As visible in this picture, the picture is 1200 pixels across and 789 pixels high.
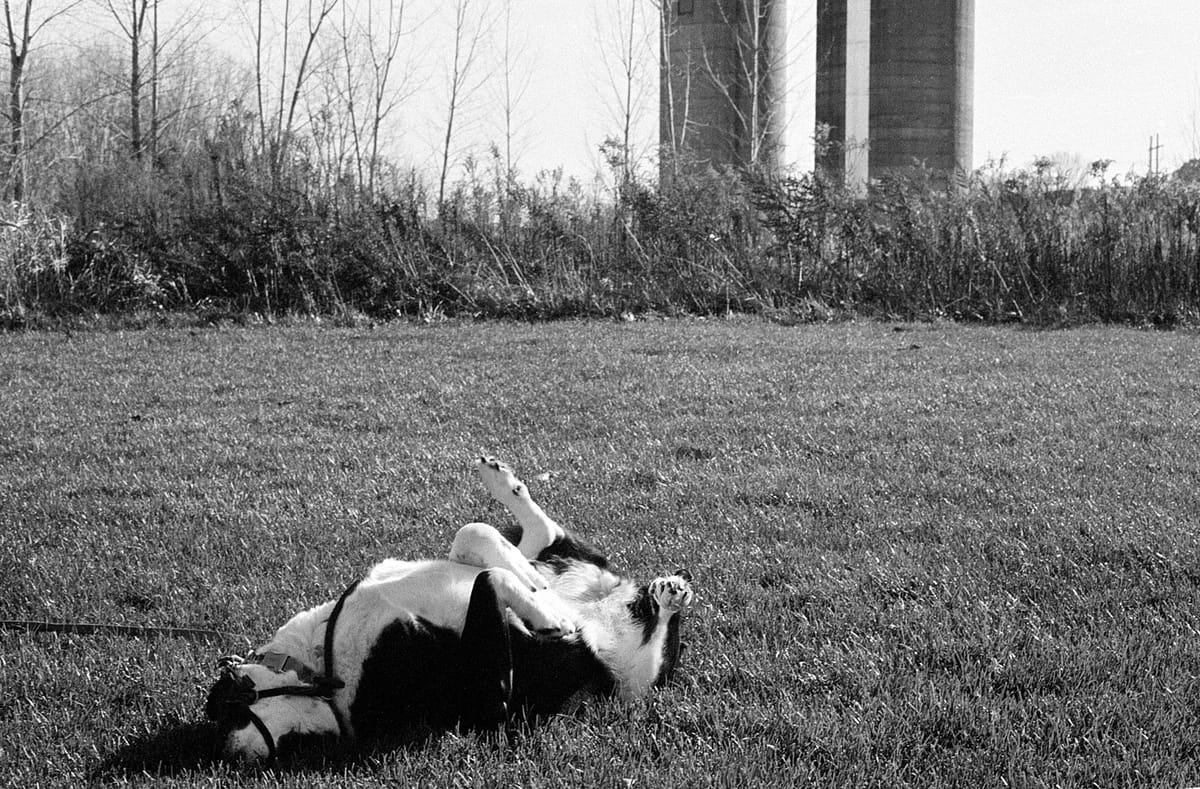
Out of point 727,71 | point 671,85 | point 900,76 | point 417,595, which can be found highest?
point 900,76

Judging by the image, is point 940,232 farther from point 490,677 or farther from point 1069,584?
point 490,677

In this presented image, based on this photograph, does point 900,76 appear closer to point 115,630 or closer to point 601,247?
point 601,247

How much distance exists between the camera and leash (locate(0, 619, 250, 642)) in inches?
141

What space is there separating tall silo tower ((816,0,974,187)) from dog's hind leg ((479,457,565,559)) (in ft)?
86.3

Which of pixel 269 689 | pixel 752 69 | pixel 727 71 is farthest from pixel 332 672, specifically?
pixel 727 71

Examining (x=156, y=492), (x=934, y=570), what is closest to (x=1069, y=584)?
(x=934, y=570)

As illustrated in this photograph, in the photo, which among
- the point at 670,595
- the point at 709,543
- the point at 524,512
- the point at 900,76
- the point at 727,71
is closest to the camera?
the point at 670,595

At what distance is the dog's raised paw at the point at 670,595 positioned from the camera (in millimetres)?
3254

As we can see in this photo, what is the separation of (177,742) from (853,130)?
28398 millimetres

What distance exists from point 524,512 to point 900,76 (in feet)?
93.7

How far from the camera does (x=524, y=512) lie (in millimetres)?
3902

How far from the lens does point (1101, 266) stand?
14609mm

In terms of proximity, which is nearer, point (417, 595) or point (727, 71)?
point (417, 595)

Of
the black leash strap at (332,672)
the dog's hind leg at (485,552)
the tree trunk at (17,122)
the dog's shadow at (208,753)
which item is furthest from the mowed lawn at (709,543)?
the tree trunk at (17,122)
